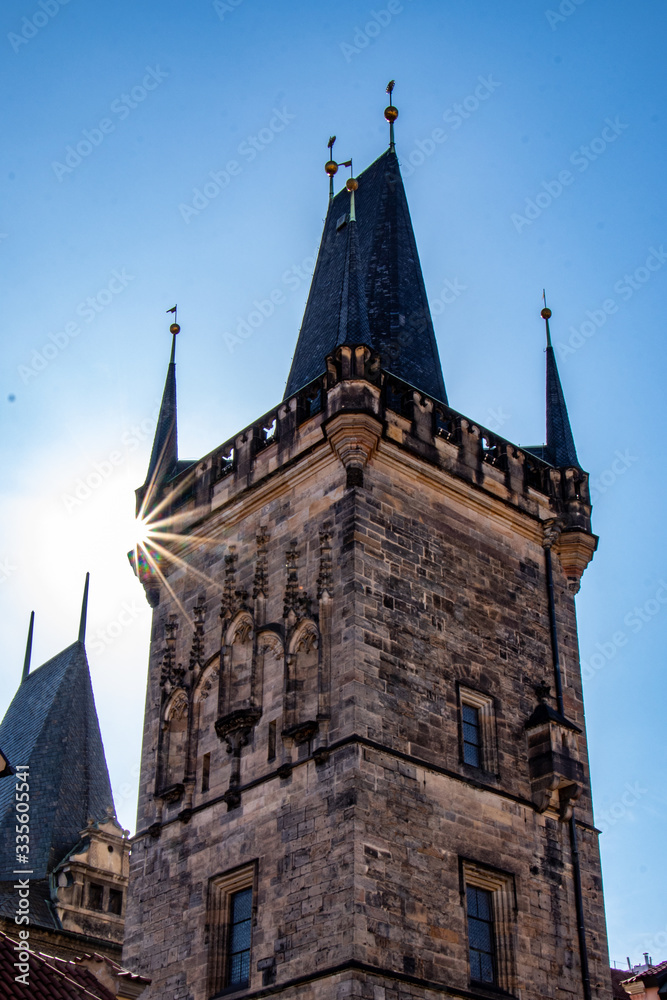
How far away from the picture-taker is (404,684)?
14.4 m

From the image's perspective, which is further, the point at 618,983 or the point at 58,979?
the point at 618,983

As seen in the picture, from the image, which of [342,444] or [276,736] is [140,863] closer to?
[276,736]

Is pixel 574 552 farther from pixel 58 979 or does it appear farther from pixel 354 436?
pixel 58 979

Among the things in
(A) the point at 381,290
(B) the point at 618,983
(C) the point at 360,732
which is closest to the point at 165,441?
(A) the point at 381,290

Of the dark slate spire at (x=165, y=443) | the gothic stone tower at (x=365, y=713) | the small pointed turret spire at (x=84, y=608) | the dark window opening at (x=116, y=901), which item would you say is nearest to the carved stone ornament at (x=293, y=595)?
the gothic stone tower at (x=365, y=713)

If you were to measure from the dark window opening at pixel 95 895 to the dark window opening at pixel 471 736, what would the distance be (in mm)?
9130

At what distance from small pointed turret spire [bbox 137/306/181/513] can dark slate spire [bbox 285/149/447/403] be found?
168 centimetres

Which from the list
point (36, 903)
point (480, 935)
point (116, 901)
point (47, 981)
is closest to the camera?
point (47, 981)

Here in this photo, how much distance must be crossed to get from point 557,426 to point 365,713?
253 inches

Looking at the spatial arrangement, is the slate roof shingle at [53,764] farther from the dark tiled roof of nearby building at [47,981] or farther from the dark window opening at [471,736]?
the dark tiled roof of nearby building at [47,981]

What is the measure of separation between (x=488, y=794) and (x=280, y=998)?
311 cm

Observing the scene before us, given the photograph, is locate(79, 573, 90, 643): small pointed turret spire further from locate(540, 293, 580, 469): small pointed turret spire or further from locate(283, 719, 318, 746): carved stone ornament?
locate(283, 719, 318, 746): carved stone ornament

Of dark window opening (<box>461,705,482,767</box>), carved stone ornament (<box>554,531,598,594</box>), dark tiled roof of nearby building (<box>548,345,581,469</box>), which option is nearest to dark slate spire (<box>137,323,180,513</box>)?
dark tiled roof of nearby building (<box>548,345,581,469</box>)

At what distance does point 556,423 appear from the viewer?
1869 centimetres
